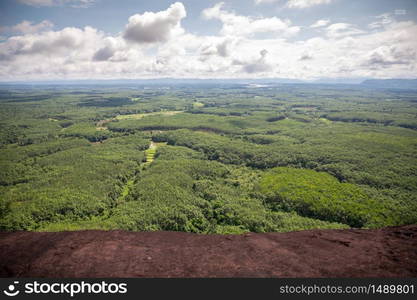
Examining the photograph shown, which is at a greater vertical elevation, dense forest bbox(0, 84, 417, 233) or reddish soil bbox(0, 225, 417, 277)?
reddish soil bbox(0, 225, 417, 277)

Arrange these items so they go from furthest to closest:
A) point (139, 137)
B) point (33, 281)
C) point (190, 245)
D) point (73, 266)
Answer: point (139, 137), point (190, 245), point (73, 266), point (33, 281)

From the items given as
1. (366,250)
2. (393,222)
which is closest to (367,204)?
(393,222)

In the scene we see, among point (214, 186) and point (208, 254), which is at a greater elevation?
point (208, 254)

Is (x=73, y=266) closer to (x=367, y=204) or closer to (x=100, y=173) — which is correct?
(x=367, y=204)

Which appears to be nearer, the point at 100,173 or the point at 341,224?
the point at 341,224

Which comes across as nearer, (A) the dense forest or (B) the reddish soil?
(B) the reddish soil

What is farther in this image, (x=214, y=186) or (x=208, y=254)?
(x=214, y=186)

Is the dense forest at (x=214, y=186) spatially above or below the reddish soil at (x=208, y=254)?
below

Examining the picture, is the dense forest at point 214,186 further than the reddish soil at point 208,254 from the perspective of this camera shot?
Yes
